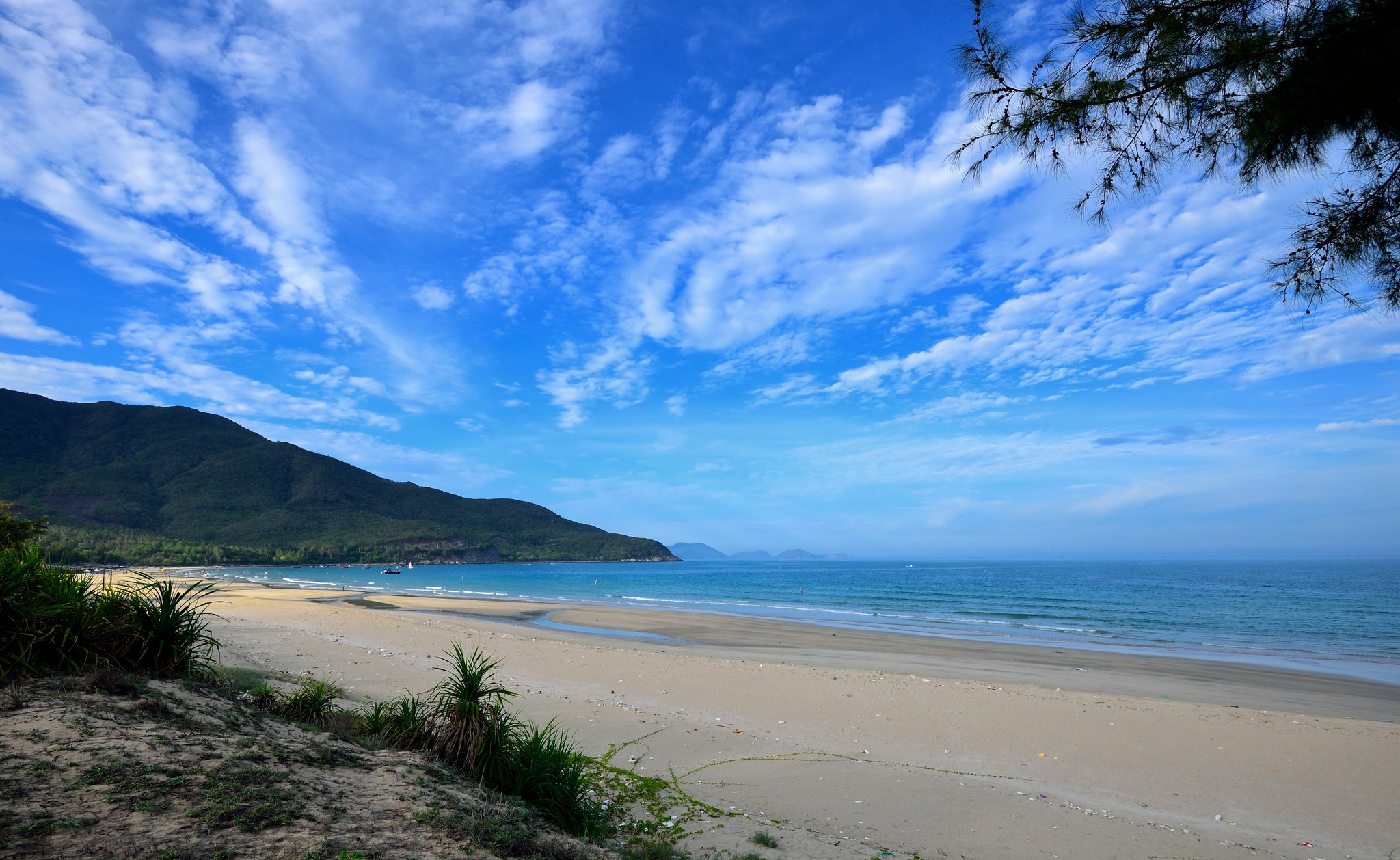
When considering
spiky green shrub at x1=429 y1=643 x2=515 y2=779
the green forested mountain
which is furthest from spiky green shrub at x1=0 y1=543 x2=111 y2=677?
the green forested mountain

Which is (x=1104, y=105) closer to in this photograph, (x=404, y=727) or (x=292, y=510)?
(x=404, y=727)

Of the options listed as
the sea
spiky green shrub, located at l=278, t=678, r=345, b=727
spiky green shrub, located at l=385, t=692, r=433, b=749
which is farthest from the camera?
the sea

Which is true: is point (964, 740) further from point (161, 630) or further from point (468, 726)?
point (161, 630)

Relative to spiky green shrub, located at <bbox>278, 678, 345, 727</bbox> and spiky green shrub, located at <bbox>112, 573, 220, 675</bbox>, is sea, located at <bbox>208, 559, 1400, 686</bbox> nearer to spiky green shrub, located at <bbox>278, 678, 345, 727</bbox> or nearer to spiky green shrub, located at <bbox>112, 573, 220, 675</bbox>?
spiky green shrub, located at <bbox>278, 678, 345, 727</bbox>

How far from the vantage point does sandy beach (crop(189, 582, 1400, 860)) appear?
20.1ft

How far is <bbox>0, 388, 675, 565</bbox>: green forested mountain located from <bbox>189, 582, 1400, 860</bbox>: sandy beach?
81589 mm

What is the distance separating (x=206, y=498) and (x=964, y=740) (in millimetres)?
138214

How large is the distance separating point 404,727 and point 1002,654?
19.4 metres

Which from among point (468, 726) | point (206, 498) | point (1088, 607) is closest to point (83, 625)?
point (468, 726)

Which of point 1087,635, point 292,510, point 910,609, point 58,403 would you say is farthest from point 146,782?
point 58,403

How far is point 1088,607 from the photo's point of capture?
40.4 meters

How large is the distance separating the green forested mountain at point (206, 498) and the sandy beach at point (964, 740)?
8159cm

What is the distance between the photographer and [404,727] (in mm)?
5680

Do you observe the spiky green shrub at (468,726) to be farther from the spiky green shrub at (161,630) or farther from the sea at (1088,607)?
the sea at (1088,607)
